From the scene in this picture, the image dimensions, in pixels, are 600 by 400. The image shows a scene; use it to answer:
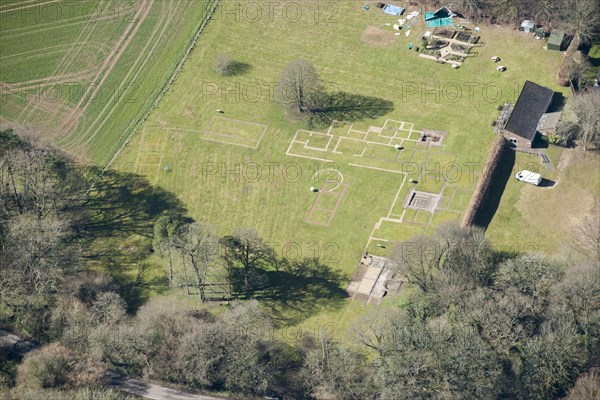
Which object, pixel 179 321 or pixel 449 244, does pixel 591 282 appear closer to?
pixel 449 244

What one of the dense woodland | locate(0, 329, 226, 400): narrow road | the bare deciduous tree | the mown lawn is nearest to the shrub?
the dense woodland

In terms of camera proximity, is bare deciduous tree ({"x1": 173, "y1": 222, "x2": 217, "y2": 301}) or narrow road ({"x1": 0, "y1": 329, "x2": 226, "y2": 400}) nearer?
narrow road ({"x1": 0, "y1": 329, "x2": 226, "y2": 400})

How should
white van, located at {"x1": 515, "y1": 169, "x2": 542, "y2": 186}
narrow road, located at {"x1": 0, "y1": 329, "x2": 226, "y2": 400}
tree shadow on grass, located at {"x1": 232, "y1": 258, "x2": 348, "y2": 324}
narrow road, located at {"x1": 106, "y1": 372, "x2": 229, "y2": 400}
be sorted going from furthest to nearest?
A: white van, located at {"x1": 515, "y1": 169, "x2": 542, "y2": 186} → tree shadow on grass, located at {"x1": 232, "y1": 258, "x2": 348, "y2": 324} → narrow road, located at {"x1": 0, "y1": 329, "x2": 226, "y2": 400} → narrow road, located at {"x1": 106, "y1": 372, "x2": 229, "y2": 400}

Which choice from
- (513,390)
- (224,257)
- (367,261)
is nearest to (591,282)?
(513,390)

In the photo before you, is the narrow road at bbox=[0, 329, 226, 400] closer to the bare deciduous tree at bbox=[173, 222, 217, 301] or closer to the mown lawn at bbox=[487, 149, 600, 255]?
the bare deciduous tree at bbox=[173, 222, 217, 301]

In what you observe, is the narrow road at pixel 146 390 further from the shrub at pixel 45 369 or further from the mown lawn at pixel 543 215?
the mown lawn at pixel 543 215

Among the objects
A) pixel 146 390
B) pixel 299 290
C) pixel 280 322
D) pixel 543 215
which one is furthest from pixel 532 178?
pixel 146 390
